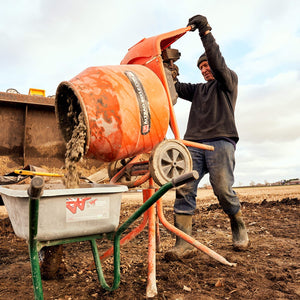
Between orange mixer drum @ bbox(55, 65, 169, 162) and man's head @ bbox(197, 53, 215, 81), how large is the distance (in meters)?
1.07

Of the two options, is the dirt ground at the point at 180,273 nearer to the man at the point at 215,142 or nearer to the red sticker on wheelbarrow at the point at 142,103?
the man at the point at 215,142

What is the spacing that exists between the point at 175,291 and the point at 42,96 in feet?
12.8

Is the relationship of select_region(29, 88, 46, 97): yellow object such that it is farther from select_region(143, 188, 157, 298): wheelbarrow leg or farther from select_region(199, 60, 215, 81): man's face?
select_region(143, 188, 157, 298): wheelbarrow leg

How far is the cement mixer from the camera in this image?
1.96m

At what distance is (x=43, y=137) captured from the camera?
4.85 meters

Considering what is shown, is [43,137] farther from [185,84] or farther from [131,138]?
[131,138]

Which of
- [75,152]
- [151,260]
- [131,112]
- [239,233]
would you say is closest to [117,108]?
[131,112]

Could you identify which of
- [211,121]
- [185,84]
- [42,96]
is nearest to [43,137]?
[42,96]

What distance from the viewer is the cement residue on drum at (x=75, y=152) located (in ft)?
6.35

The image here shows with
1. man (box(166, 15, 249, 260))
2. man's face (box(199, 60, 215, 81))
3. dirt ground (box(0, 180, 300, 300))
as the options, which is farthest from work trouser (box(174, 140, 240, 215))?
man's face (box(199, 60, 215, 81))

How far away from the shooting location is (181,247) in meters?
2.69

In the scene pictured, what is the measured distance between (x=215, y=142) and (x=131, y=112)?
1.15m

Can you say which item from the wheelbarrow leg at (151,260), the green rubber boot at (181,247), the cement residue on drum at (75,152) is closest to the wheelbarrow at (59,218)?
the wheelbarrow leg at (151,260)

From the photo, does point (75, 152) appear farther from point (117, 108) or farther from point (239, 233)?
point (239, 233)
